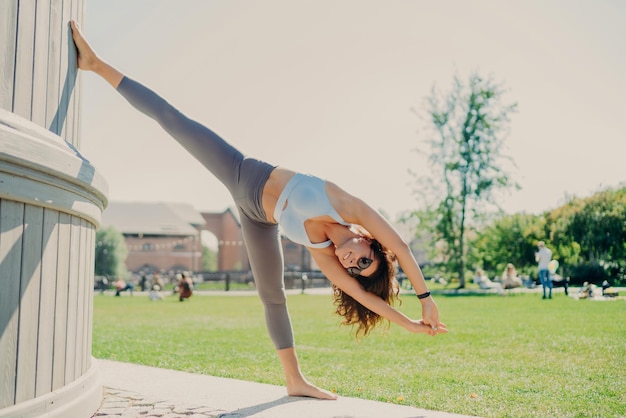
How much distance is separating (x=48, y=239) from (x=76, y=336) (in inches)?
28.7

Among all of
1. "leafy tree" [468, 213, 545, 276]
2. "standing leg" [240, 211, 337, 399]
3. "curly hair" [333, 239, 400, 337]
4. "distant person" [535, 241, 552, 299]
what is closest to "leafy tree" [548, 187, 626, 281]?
"leafy tree" [468, 213, 545, 276]

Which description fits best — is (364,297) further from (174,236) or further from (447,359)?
(174,236)

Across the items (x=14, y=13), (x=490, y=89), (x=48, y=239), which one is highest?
(x=490, y=89)

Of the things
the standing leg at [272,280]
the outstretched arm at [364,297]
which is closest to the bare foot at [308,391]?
the standing leg at [272,280]

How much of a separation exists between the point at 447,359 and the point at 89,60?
14.7ft

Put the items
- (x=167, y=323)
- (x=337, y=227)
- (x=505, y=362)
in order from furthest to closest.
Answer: (x=167, y=323) < (x=505, y=362) < (x=337, y=227)

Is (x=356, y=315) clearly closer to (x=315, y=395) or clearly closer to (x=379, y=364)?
(x=315, y=395)

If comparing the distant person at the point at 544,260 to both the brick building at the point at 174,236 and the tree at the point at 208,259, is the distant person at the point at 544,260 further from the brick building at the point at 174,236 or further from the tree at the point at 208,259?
the tree at the point at 208,259

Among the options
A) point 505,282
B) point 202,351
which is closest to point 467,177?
point 505,282

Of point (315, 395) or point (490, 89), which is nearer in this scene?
point (315, 395)

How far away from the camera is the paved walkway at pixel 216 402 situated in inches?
139

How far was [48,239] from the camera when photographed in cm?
311

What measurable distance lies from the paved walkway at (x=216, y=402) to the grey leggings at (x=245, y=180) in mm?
485

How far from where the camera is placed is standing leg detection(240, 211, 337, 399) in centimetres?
424
